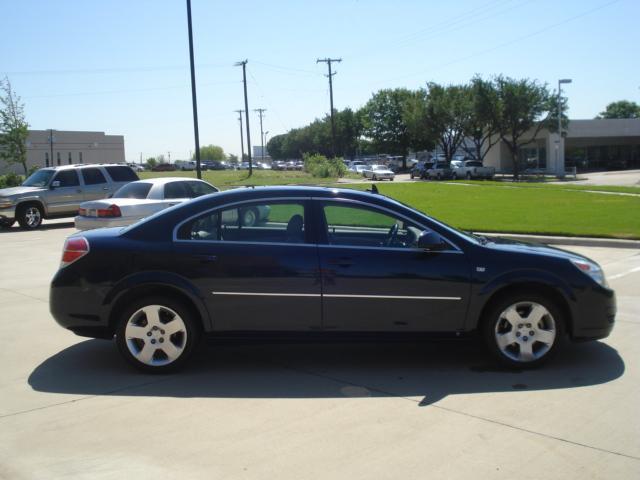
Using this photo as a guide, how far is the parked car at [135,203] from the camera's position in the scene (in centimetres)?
A: 1311

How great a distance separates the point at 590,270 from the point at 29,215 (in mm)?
17935

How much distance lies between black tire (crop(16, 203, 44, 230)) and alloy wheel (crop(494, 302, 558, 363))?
17.5 metres

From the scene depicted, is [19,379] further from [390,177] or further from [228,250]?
[390,177]

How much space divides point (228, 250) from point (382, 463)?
7.87 feet

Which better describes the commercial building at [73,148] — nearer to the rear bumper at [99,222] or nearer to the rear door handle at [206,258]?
the rear bumper at [99,222]

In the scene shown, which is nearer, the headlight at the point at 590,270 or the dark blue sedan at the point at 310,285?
the dark blue sedan at the point at 310,285

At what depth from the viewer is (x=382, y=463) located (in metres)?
3.91

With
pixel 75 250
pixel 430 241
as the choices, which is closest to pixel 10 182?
pixel 75 250

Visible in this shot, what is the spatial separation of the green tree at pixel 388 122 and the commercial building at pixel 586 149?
14869 mm

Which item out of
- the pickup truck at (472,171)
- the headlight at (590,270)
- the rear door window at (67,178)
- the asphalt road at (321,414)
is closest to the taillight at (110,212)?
the asphalt road at (321,414)

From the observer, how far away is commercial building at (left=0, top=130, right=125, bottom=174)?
83250mm

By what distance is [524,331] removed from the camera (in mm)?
5594

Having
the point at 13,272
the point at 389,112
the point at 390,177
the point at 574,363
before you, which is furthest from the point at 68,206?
the point at 389,112

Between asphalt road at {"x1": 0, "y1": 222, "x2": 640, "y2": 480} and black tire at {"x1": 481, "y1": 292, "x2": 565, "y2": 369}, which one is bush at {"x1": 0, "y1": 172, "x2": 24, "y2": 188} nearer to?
asphalt road at {"x1": 0, "y1": 222, "x2": 640, "y2": 480}
